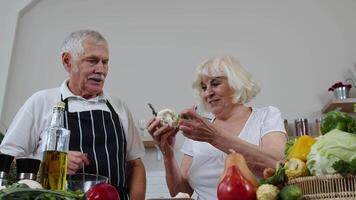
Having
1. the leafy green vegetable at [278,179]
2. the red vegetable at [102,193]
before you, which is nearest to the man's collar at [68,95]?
the red vegetable at [102,193]

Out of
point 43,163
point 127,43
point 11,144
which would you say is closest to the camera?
point 43,163

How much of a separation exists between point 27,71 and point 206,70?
205 centimetres

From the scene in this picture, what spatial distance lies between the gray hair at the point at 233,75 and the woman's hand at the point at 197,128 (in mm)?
268

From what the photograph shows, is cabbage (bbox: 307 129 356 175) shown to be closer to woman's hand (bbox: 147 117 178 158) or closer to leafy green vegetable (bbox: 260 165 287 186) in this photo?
leafy green vegetable (bbox: 260 165 287 186)

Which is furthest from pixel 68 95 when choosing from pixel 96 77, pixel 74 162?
pixel 74 162

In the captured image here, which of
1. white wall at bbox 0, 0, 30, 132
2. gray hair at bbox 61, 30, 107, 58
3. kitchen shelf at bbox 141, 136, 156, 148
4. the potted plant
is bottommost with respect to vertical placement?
kitchen shelf at bbox 141, 136, 156, 148

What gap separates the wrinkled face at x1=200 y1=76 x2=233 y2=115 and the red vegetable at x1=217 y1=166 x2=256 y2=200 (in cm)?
89

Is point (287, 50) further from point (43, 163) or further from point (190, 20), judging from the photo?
point (43, 163)

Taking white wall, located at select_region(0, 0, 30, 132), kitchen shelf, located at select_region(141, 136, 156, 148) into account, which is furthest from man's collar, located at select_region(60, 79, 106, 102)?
white wall, located at select_region(0, 0, 30, 132)

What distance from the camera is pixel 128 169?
1628 mm

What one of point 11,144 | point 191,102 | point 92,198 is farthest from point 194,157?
point 191,102

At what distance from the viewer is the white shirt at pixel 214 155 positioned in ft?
5.02

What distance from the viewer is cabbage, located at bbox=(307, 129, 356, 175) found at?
0.69 meters

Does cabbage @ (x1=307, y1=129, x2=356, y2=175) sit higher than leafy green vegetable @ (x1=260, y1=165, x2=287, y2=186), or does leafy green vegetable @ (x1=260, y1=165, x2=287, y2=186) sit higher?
cabbage @ (x1=307, y1=129, x2=356, y2=175)
